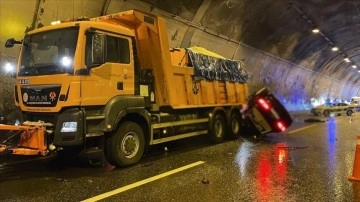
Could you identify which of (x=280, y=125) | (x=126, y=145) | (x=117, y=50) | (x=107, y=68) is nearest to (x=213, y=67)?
(x=280, y=125)

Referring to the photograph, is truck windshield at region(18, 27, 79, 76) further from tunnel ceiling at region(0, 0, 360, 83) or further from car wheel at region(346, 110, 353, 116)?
car wheel at region(346, 110, 353, 116)

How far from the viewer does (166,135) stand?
30.9ft

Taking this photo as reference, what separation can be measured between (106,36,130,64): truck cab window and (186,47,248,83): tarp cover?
9.39 ft

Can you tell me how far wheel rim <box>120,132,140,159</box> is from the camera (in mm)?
7893

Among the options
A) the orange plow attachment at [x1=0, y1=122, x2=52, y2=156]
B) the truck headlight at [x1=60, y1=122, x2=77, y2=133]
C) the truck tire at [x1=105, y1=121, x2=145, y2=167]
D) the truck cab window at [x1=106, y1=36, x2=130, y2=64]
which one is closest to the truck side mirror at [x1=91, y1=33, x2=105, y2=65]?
the truck cab window at [x1=106, y1=36, x2=130, y2=64]

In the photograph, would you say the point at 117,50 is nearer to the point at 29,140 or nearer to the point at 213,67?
the point at 29,140

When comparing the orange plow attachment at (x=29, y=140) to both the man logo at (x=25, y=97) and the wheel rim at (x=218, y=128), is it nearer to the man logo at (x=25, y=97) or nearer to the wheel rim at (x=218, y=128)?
the man logo at (x=25, y=97)

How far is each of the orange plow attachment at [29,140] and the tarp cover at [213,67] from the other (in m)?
4.91

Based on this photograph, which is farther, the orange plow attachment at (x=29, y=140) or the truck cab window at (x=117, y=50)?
the truck cab window at (x=117, y=50)

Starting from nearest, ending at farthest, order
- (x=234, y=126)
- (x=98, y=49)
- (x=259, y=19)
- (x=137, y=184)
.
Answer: (x=137, y=184) → (x=98, y=49) → (x=234, y=126) → (x=259, y=19)

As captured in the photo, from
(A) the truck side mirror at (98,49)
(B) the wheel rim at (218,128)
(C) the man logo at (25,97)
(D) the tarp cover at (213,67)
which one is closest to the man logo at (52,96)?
(C) the man logo at (25,97)

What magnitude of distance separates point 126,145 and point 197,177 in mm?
1827

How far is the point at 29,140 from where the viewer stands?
6789mm

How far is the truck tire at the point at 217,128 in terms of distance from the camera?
11328mm
